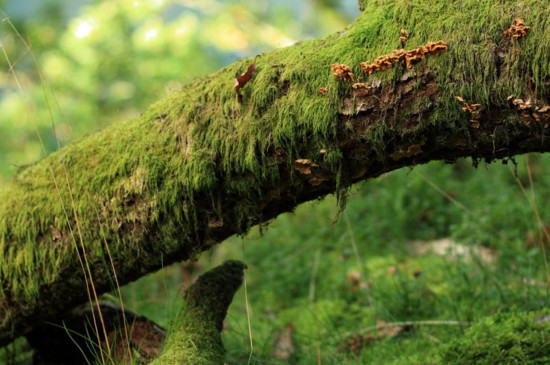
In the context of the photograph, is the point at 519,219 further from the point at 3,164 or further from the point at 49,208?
the point at 3,164

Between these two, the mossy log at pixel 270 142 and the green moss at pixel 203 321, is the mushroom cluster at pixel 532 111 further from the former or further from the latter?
the green moss at pixel 203 321

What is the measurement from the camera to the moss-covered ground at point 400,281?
307 cm

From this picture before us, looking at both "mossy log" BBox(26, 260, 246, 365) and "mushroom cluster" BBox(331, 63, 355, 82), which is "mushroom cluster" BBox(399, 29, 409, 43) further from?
"mossy log" BBox(26, 260, 246, 365)

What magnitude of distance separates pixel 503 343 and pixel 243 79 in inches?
73.2

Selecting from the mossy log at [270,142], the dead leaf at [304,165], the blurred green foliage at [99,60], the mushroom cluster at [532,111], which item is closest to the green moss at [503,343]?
the mossy log at [270,142]

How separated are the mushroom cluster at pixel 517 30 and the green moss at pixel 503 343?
1476 mm

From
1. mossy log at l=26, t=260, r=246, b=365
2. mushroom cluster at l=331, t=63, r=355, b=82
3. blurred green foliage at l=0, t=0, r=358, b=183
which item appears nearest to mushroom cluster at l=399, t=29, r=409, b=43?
mushroom cluster at l=331, t=63, r=355, b=82

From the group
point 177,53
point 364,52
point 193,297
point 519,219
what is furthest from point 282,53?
point 177,53

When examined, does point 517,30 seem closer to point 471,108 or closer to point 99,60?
point 471,108

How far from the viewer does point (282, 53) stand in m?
2.44

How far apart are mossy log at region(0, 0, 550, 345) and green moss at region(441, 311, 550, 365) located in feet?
3.21

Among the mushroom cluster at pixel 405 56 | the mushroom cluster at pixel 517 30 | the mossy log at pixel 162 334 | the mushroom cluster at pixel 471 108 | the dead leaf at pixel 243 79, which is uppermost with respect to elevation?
the dead leaf at pixel 243 79

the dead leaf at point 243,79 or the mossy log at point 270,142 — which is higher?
the dead leaf at point 243,79

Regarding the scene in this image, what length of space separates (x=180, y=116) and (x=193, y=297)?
0.96 m
